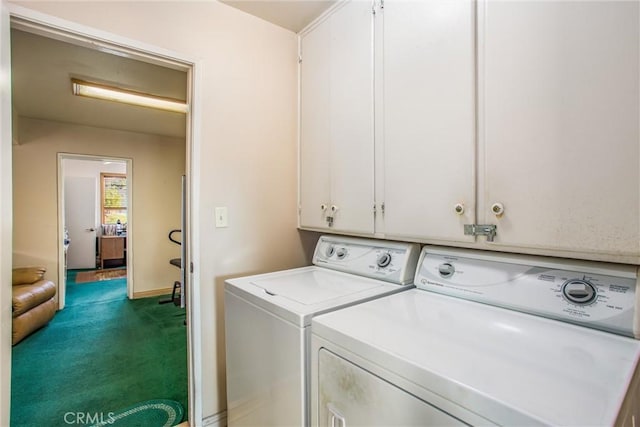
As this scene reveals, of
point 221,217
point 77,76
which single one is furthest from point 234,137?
point 77,76

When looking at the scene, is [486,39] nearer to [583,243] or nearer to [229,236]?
[583,243]

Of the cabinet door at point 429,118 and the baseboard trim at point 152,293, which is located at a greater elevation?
the cabinet door at point 429,118

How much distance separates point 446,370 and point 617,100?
83 cm

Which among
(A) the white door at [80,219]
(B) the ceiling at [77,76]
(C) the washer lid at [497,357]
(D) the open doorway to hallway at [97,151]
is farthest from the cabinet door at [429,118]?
(A) the white door at [80,219]

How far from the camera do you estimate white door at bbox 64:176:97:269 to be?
6.39 metres

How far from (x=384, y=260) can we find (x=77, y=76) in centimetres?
294

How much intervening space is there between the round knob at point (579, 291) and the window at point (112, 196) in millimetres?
8248

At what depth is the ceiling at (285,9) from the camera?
1.69 meters

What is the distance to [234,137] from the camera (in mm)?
1763

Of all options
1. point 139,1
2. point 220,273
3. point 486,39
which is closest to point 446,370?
point 486,39

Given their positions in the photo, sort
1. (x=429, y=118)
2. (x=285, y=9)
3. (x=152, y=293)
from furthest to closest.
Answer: (x=152, y=293)
(x=285, y=9)
(x=429, y=118)

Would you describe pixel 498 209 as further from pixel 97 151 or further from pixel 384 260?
pixel 97 151

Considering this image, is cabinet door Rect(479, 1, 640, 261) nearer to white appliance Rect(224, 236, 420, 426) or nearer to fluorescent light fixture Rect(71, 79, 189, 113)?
white appliance Rect(224, 236, 420, 426)

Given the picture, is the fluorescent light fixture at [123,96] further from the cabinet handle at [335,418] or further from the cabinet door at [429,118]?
the cabinet handle at [335,418]
